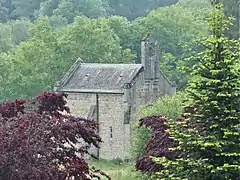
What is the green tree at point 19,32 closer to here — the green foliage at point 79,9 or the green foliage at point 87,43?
the green foliage at point 79,9

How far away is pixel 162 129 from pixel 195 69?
3.51 m

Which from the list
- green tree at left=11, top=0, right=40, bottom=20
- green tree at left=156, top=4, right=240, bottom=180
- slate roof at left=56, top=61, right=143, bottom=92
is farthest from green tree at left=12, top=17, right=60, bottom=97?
green tree at left=11, top=0, right=40, bottom=20

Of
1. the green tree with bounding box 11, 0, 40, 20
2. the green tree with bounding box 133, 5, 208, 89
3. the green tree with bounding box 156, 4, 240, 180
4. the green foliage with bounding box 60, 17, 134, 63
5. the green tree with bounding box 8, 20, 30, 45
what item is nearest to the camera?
the green tree with bounding box 156, 4, 240, 180

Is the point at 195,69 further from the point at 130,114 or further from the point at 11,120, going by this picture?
the point at 130,114

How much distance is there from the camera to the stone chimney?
150 ft

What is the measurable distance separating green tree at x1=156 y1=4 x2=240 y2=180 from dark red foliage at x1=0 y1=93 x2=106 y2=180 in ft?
8.75

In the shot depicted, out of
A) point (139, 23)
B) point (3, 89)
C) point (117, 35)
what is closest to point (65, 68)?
point (3, 89)

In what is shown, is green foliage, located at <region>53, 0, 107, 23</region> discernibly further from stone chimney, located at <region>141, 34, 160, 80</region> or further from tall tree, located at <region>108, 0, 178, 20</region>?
stone chimney, located at <region>141, 34, 160, 80</region>

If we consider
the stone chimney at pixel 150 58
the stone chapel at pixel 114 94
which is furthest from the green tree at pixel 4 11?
the stone chimney at pixel 150 58

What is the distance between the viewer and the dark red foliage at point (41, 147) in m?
13.2

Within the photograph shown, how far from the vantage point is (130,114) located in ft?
145

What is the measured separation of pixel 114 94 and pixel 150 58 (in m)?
3.91

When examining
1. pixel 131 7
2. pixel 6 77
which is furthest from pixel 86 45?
pixel 131 7

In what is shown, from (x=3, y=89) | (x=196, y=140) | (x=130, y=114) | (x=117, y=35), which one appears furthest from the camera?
(x=117, y=35)
